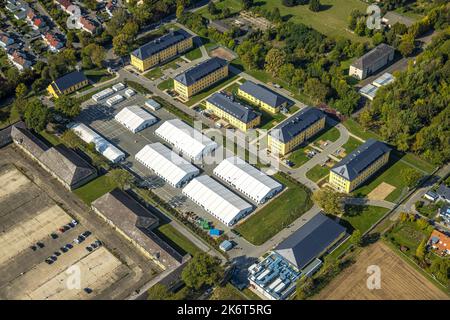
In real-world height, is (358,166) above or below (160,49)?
below

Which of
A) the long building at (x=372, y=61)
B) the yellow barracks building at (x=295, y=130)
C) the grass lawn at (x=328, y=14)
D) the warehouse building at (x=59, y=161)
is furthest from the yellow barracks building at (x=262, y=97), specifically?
the warehouse building at (x=59, y=161)

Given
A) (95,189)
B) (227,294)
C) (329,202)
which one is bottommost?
(227,294)

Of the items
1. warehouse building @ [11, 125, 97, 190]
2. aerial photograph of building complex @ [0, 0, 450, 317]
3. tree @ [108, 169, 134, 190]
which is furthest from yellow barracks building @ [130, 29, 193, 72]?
tree @ [108, 169, 134, 190]

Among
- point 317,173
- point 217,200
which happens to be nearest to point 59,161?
point 217,200

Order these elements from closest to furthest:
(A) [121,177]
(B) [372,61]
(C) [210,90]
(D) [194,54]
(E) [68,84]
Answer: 1. (A) [121,177]
2. (E) [68,84]
3. (C) [210,90]
4. (B) [372,61]
5. (D) [194,54]

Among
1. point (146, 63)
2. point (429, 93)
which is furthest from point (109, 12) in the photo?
point (429, 93)

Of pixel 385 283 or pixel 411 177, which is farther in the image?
pixel 411 177

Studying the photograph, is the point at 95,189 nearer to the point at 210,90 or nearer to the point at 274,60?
the point at 210,90

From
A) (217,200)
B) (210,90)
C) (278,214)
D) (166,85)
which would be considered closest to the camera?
(278,214)
